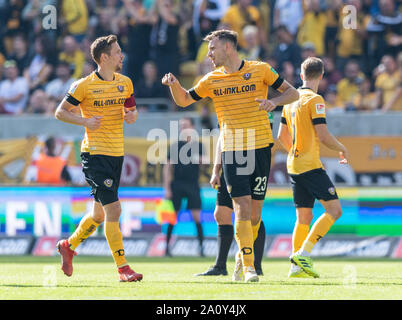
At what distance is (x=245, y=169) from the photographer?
8.49 meters

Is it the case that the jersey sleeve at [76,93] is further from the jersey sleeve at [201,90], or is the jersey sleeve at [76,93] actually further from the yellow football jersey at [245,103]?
the yellow football jersey at [245,103]

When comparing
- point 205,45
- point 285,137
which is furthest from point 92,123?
point 205,45

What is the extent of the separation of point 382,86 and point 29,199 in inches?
292

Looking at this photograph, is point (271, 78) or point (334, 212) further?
point (334, 212)

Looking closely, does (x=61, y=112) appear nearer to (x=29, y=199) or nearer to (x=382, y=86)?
(x=29, y=199)

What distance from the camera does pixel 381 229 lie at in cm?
1481

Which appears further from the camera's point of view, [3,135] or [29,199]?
[3,135]

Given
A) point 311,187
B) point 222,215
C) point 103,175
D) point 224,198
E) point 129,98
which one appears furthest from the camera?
point 222,215

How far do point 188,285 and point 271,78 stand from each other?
224cm

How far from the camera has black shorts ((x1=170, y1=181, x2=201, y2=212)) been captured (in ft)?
49.6

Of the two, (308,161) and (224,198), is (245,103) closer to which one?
(308,161)

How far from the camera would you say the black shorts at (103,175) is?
862cm

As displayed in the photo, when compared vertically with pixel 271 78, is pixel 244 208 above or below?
below
